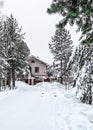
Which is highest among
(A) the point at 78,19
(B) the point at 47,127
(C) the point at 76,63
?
(A) the point at 78,19

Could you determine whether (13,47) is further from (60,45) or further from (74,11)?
(74,11)

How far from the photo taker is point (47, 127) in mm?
7051

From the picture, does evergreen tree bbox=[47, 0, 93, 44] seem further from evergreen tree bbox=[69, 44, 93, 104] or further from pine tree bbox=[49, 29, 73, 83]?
pine tree bbox=[49, 29, 73, 83]

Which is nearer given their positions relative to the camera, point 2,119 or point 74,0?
point 74,0

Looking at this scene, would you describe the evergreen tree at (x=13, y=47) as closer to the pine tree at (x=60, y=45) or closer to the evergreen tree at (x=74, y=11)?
the pine tree at (x=60, y=45)

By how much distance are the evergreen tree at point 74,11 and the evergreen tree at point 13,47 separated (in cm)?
2279

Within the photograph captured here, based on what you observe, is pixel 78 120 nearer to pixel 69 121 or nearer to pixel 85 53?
pixel 69 121

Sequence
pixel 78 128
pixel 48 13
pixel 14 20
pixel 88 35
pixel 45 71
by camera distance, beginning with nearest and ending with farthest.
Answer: pixel 48 13 < pixel 88 35 < pixel 78 128 < pixel 14 20 < pixel 45 71

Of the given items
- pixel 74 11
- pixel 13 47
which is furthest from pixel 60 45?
pixel 74 11

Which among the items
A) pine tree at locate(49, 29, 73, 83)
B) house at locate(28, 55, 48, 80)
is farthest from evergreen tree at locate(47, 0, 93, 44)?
house at locate(28, 55, 48, 80)

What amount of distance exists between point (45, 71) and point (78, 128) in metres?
47.0

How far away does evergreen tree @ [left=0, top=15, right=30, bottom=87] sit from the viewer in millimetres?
28828

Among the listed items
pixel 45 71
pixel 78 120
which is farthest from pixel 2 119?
pixel 45 71

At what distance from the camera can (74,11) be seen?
545 cm
